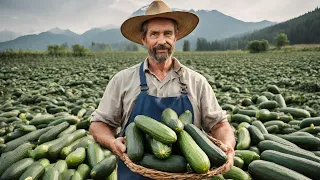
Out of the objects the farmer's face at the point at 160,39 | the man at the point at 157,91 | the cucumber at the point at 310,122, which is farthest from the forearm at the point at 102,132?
the cucumber at the point at 310,122

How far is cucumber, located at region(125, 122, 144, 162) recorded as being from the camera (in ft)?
8.54

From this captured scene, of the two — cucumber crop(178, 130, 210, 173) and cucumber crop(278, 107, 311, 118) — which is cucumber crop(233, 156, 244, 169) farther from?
cucumber crop(278, 107, 311, 118)

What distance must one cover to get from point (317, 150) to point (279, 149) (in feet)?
2.75

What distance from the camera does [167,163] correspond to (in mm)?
2568

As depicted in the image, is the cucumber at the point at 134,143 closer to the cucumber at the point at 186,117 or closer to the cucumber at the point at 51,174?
the cucumber at the point at 186,117

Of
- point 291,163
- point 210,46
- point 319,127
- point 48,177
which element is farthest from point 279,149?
point 210,46

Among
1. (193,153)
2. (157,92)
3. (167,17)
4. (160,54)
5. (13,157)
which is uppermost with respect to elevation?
(167,17)

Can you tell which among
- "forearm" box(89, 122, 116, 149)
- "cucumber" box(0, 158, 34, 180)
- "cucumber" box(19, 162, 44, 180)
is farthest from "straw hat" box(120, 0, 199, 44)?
"cucumber" box(0, 158, 34, 180)

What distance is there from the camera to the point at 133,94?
3.31 meters

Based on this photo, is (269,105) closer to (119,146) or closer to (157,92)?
(157,92)

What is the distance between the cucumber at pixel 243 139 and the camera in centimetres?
460

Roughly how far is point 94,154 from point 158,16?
2297 mm

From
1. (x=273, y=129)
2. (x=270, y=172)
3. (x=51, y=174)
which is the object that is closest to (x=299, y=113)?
(x=273, y=129)

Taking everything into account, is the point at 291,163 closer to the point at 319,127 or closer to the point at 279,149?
the point at 279,149
